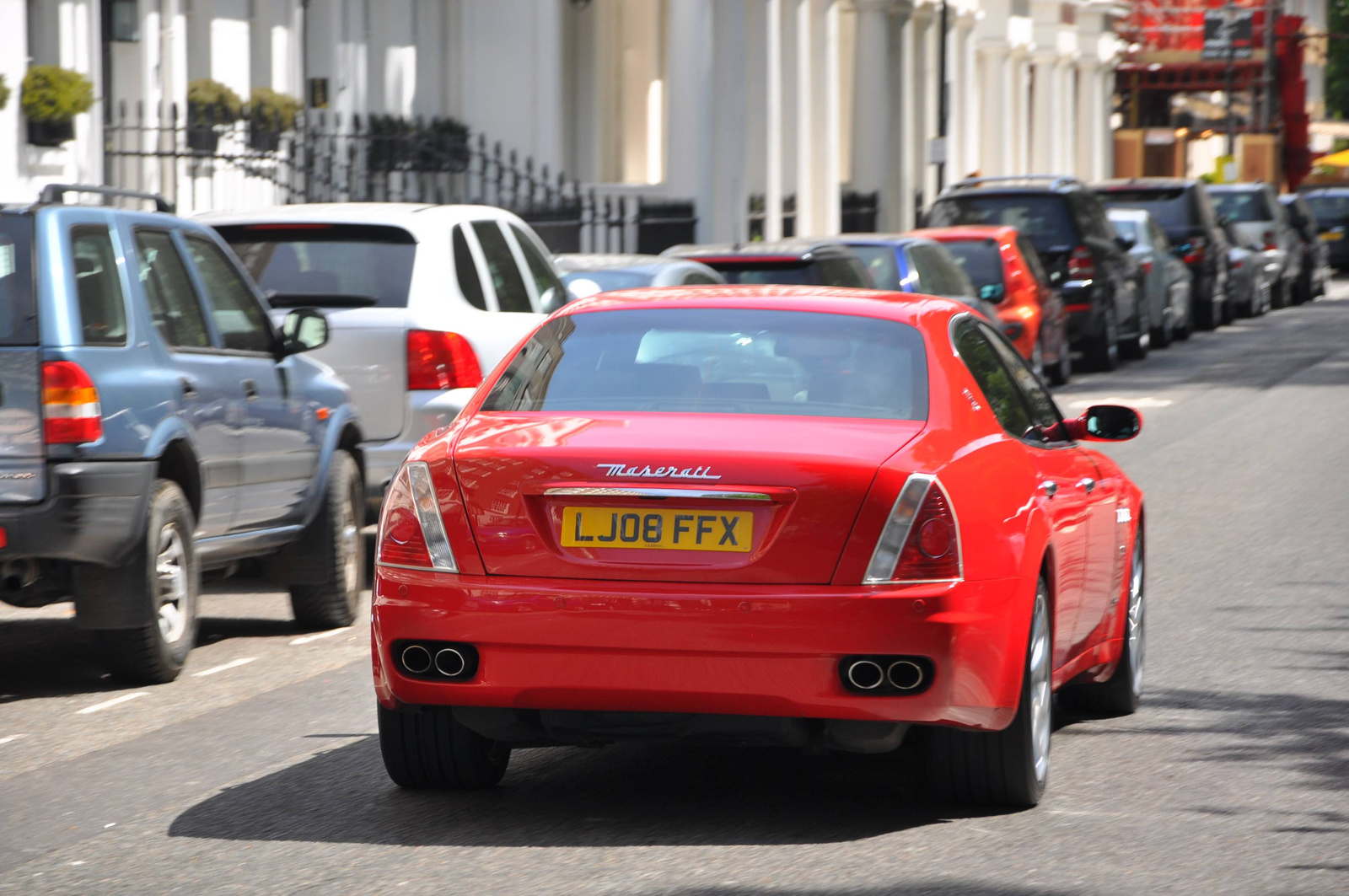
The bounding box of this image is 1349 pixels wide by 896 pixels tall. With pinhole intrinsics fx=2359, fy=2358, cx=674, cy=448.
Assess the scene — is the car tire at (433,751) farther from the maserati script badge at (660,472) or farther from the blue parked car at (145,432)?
the blue parked car at (145,432)

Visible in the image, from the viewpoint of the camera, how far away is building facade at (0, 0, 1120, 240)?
72.0 ft

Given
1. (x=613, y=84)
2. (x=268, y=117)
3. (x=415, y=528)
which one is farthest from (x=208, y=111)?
(x=415, y=528)

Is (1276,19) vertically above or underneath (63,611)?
above

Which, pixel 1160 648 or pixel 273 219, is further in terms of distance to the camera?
pixel 273 219

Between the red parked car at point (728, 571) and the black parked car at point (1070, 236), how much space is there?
16.1 metres

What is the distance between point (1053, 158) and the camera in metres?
59.9

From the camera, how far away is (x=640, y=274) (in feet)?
47.9

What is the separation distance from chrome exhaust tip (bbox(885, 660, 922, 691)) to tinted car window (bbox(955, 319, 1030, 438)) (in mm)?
1030

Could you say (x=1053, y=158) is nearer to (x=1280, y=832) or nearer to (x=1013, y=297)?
(x=1013, y=297)

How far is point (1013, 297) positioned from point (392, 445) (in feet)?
31.4

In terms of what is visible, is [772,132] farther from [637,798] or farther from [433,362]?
[637,798]

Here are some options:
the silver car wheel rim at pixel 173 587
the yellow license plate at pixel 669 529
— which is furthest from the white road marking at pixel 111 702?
the yellow license plate at pixel 669 529

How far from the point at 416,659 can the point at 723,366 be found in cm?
118

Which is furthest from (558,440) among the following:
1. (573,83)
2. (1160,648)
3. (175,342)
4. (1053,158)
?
(1053,158)
